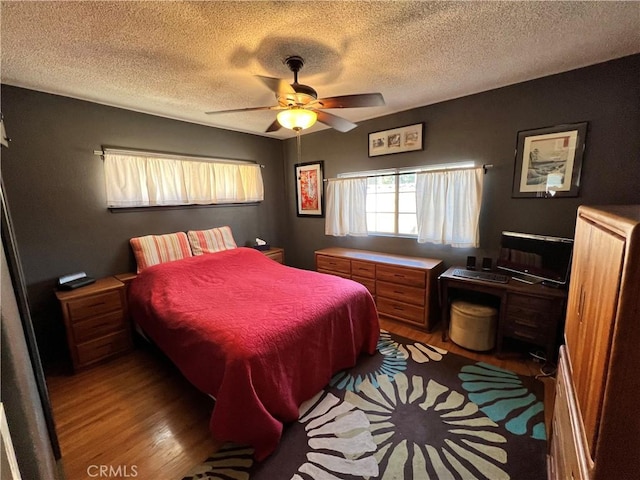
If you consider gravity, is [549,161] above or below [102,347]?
above

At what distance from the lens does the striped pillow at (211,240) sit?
126 inches

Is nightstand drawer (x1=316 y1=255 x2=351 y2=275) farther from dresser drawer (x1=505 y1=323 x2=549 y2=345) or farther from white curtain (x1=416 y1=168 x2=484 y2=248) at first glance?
dresser drawer (x1=505 y1=323 x2=549 y2=345)

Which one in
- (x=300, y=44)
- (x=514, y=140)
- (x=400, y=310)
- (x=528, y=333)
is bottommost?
(x=400, y=310)

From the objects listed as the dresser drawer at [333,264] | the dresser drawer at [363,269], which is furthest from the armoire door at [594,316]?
the dresser drawer at [333,264]

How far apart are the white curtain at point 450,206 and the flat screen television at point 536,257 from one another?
1.03 ft

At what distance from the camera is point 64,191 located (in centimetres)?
242

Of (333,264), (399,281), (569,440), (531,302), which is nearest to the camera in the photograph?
(569,440)

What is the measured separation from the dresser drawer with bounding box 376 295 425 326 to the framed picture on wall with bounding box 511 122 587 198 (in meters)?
1.51

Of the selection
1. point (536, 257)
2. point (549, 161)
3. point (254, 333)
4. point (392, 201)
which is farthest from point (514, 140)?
point (254, 333)

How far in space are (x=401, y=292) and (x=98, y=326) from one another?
3.00m

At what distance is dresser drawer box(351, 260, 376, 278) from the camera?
123 inches

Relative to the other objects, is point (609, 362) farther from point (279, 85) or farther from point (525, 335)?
point (525, 335)

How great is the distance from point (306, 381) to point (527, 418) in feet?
4.88

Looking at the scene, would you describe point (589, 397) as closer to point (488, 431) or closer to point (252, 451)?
point (488, 431)
